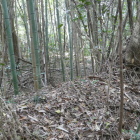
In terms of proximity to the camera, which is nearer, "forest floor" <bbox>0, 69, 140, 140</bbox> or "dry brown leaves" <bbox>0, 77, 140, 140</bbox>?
"forest floor" <bbox>0, 69, 140, 140</bbox>

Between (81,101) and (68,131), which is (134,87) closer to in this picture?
(81,101)

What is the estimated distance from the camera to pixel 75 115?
2043 millimetres

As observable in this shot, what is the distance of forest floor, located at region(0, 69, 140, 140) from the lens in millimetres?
1573

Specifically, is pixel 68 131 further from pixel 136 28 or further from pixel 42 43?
pixel 42 43

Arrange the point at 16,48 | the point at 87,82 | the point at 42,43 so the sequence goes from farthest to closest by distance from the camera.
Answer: the point at 16,48, the point at 42,43, the point at 87,82

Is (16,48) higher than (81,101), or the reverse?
(16,48)

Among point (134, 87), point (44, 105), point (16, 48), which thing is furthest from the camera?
point (16, 48)

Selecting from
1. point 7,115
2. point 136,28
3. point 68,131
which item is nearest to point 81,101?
point 68,131

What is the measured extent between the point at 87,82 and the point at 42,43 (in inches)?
66.8

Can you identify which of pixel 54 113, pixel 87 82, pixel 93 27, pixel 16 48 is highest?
pixel 93 27

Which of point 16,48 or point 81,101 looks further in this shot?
point 16,48

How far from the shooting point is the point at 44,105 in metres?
2.18

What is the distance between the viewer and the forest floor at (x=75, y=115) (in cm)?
157

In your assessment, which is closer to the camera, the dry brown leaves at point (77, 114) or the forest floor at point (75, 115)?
the forest floor at point (75, 115)
